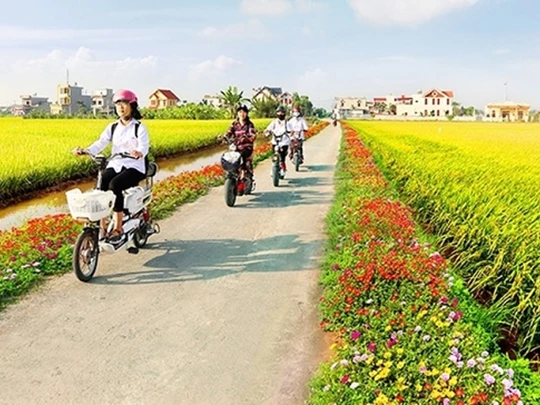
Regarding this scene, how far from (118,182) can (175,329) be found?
1.75 m

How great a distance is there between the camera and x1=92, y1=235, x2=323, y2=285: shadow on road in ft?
15.9

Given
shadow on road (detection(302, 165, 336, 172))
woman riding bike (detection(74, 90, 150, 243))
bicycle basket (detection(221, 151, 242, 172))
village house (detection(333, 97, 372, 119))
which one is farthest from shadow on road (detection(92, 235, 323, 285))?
village house (detection(333, 97, 372, 119))

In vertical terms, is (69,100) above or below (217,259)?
above

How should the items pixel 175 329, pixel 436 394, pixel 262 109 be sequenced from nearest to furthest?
pixel 436 394
pixel 175 329
pixel 262 109

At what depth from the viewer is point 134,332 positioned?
12.1ft

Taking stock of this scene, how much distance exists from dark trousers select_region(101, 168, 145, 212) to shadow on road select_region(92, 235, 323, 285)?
687 millimetres

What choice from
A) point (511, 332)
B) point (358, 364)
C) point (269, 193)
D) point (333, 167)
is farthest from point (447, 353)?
point (333, 167)

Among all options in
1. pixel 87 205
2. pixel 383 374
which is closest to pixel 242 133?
pixel 87 205

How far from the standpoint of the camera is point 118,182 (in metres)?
4.86

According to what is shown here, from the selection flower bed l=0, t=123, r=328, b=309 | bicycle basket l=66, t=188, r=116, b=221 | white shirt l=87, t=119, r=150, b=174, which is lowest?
flower bed l=0, t=123, r=328, b=309

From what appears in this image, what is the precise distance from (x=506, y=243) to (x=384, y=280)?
116cm

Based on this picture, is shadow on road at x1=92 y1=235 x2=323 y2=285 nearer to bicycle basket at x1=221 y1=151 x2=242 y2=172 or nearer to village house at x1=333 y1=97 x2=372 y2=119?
bicycle basket at x1=221 y1=151 x2=242 y2=172

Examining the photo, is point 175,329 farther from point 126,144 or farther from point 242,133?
point 242,133

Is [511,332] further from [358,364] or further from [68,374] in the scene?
[68,374]
